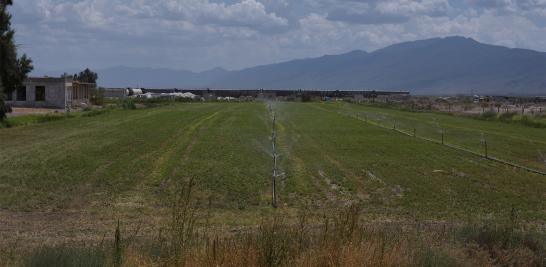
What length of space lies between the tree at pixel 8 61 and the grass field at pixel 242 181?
17.1 meters

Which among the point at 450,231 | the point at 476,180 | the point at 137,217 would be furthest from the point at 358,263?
the point at 476,180

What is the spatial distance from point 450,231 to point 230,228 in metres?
3.69

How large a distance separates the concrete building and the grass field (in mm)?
40532

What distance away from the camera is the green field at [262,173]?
51.0ft

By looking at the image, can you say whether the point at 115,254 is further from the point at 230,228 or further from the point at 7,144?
the point at 7,144

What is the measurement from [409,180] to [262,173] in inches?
155

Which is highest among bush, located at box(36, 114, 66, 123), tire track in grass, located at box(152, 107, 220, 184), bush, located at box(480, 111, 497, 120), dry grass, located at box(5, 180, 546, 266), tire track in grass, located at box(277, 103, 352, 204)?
dry grass, located at box(5, 180, 546, 266)

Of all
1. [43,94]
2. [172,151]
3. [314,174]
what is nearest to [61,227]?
[314,174]

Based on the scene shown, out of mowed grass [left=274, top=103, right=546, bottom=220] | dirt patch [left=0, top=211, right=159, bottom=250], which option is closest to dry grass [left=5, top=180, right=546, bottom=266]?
dirt patch [left=0, top=211, right=159, bottom=250]

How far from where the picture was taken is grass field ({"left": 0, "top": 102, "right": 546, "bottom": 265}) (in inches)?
543

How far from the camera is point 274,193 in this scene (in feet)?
52.8

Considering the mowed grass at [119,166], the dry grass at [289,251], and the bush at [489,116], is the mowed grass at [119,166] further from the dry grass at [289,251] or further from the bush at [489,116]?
the bush at [489,116]

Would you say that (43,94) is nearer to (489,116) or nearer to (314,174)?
(489,116)

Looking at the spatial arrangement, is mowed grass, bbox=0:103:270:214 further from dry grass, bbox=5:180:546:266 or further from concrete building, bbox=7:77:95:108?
concrete building, bbox=7:77:95:108
